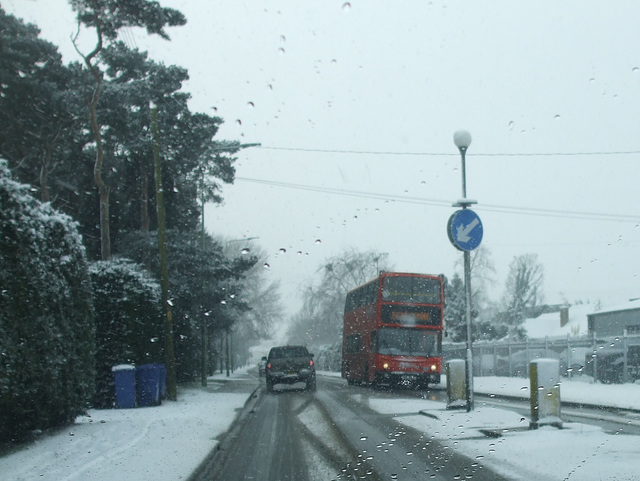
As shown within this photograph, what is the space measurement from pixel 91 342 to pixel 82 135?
21414 millimetres

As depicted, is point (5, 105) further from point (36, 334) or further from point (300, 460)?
point (300, 460)

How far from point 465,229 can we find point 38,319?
27.3 ft

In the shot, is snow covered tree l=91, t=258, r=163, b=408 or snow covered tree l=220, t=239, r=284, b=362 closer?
snow covered tree l=91, t=258, r=163, b=408

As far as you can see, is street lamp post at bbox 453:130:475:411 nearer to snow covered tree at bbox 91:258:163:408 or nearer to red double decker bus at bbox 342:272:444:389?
snow covered tree at bbox 91:258:163:408

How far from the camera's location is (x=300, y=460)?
31.4 feet

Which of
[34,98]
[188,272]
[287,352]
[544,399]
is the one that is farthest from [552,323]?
[544,399]

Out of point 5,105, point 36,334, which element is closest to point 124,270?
point 36,334

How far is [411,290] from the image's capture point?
87.7 feet

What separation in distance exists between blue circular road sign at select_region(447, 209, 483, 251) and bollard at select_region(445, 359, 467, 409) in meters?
2.72

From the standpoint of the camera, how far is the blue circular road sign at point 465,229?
14.9 meters

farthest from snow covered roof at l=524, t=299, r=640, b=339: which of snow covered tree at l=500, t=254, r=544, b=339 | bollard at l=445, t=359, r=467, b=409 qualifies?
bollard at l=445, t=359, r=467, b=409

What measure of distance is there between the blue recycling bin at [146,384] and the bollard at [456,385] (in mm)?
7737

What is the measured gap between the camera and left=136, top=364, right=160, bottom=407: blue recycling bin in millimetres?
18953

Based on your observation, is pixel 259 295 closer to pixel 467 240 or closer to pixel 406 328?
pixel 406 328
